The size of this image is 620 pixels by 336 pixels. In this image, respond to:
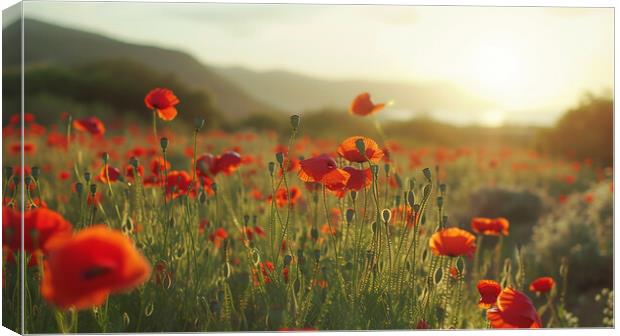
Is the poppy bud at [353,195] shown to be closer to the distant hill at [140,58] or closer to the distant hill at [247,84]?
the distant hill at [247,84]

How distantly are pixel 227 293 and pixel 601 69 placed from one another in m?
2.29

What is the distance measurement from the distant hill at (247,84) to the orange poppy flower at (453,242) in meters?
1.99

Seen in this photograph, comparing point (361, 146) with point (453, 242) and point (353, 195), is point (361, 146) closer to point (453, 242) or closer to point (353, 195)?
point (353, 195)

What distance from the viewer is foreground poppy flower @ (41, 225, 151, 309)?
1.46 metres

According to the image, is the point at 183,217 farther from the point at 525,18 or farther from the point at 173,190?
the point at 525,18

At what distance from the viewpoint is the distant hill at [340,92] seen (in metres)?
5.02

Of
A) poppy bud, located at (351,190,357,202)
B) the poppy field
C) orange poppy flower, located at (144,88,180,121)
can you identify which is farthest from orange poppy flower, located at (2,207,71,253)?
poppy bud, located at (351,190,357,202)

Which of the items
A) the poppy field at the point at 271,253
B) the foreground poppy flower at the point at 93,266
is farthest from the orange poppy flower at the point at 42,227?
the foreground poppy flower at the point at 93,266

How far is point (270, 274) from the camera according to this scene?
9.88ft

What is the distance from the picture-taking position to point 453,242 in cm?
261

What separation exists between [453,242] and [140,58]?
17.2ft

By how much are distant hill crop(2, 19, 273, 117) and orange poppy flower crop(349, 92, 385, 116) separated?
9.41ft

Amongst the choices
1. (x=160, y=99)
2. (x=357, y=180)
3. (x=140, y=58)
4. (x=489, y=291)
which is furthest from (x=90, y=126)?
(x=140, y=58)

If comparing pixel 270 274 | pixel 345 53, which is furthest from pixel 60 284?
pixel 345 53
